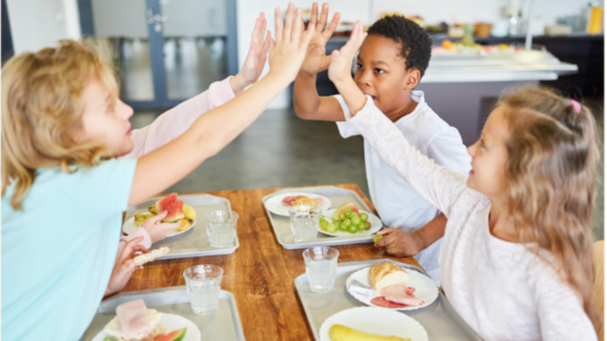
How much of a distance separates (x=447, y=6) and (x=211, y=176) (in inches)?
176

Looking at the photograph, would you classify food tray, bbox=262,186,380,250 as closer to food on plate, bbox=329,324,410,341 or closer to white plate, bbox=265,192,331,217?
white plate, bbox=265,192,331,217

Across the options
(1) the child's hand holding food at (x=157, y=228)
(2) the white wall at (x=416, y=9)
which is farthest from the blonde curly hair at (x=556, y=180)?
(2) the white wall at (x=416, y=9)

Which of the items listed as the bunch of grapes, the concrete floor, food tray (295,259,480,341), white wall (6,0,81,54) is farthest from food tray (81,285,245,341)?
white wall (6,0,81,54)

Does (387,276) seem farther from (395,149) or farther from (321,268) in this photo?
(395,149)

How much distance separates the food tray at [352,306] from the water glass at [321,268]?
0.02m

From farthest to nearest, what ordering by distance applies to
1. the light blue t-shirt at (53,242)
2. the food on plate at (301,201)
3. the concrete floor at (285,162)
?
the concrete floor at (285,162) < the food on plate at (301,201) < the light blue t-shirt at (53,242)

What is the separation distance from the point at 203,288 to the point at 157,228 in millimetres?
375

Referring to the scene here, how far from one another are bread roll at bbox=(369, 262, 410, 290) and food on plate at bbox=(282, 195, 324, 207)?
45cm

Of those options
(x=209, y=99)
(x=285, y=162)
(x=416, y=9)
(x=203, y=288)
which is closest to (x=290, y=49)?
(x=209, y=99)

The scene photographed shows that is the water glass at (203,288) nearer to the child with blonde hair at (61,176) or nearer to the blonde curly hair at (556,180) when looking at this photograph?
the child with blonde hair at (61,176)

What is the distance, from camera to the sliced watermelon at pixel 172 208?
1.48m

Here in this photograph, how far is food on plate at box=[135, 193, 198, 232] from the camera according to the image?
Answer: 1.48 m

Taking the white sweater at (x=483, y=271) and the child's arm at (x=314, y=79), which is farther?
the child's arm at (x=314, y=79)

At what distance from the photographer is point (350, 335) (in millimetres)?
979
